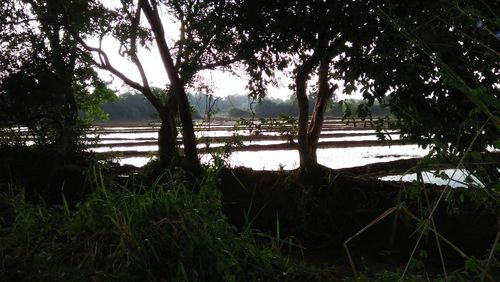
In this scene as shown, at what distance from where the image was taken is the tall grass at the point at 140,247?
67.4 inches

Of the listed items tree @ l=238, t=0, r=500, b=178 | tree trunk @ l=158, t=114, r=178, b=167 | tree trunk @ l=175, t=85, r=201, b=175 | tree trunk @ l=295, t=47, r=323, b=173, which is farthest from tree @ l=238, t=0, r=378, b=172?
tree trunk @ l=158, t=114, r=178, b=167

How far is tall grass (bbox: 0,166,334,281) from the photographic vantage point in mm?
1711

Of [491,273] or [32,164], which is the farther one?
[32,164]

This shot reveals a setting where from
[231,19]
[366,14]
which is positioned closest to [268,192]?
[231,19]

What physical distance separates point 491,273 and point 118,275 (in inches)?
51.4

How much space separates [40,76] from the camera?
5492 mm

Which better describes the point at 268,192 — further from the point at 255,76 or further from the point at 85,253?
the point at 85,253

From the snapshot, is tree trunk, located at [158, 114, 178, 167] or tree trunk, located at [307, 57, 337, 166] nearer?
tree trunk, located at [307, 57, 337, 166]

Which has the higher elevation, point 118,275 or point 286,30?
point 286,30

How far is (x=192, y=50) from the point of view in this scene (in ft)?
17.2

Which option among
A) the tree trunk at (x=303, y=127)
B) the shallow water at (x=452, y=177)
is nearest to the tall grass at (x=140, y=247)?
the shallow water at (x=452, y=177)

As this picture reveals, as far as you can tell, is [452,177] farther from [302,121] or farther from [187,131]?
[187,131]

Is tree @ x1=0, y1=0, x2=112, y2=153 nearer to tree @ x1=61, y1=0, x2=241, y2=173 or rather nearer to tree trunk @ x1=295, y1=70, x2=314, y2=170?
tree @ x1=61, y1=0, x2=241, y2=173

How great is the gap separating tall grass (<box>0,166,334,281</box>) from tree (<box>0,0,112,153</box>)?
140 inches
